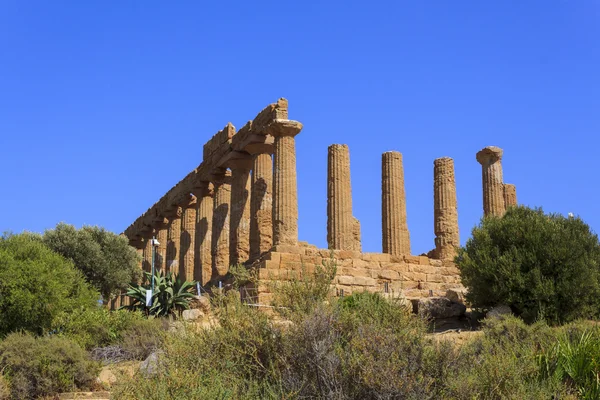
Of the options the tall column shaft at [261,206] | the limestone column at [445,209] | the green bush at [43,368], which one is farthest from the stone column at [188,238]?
the green bush at [43,368]

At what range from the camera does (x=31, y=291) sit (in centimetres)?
2186

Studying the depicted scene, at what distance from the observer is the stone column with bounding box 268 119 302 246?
27422mm

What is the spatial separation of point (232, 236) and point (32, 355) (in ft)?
47.2

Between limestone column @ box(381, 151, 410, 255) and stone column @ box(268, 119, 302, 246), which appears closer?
stone column @ box(268, 119, 302, 246)

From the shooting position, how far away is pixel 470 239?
75.1 ft

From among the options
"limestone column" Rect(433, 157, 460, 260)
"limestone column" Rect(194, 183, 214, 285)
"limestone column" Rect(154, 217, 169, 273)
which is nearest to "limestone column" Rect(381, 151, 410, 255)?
"limestone column" Rect(433, 157, 460, 260)

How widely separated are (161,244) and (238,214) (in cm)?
1150

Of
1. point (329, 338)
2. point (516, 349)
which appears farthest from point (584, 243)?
point (329, 338)

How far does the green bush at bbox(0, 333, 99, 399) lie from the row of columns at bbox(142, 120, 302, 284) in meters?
10.4

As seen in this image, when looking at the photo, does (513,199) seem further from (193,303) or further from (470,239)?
(193,303)

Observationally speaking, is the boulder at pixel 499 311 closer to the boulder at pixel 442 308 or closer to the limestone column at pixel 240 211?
the boulder at pixel 442 308

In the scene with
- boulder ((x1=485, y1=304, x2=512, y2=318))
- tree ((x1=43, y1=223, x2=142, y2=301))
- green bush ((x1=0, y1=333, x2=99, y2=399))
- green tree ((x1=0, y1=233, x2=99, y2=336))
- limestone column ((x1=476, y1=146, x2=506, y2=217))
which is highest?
limestone column ((x1=476, y1=146, x2=506, y2=217))

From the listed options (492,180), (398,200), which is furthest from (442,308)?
(492,180)

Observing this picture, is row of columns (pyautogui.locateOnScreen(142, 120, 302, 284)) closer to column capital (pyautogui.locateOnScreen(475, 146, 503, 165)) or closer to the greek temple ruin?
the greek temple ruin
